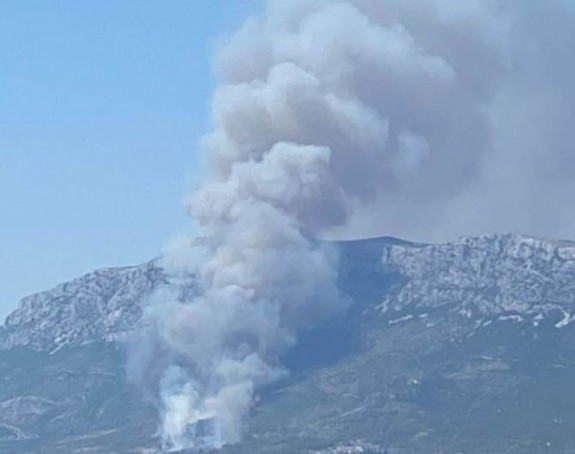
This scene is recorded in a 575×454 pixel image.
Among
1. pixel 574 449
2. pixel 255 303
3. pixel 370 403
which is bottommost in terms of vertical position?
pixel 574 449

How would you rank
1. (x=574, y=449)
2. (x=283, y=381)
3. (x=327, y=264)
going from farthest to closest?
(x=327, y=264)
(x=283, y=381)
(x=574, y=449)

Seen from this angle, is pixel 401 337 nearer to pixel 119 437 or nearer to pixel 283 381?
pixel 283 381

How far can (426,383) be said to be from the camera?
577 feet

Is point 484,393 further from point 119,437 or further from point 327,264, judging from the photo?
point 119,437

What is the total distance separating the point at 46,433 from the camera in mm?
186875

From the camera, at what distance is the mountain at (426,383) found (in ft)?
524

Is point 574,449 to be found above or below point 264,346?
below

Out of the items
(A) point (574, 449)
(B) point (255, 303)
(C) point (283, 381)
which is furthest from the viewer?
(C) point (283, 381)

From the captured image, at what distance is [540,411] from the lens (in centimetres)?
16638

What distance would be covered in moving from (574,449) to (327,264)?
49.6 meters

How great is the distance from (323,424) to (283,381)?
1145 cm

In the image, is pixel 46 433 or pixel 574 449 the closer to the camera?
pixel 574 449

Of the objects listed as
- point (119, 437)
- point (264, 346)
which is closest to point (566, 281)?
point (264, 346)

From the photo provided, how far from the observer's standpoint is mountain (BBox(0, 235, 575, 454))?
15975cm
